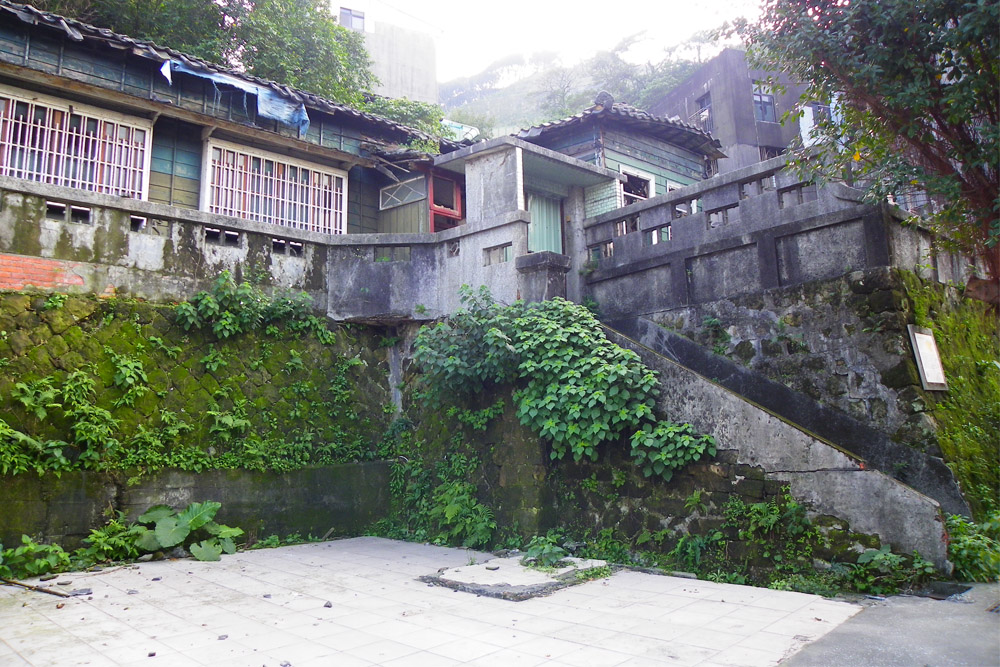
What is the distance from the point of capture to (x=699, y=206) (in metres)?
9.95

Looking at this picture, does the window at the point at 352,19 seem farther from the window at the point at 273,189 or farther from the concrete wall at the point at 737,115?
the window at the point at 273,189

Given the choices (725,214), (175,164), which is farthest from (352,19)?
(725,214)

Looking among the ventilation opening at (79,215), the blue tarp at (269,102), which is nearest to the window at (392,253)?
Result: the blue tarp at (269,102)

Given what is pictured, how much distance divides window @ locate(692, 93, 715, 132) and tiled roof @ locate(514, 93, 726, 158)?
438 inches

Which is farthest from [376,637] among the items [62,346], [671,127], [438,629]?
[671,127]

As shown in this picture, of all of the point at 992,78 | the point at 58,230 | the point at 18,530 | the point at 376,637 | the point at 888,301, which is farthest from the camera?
the point at 58,230

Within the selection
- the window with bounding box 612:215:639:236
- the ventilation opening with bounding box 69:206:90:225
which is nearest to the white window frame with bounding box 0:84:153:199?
the ventilation opening with bounding box 69:206:90:225

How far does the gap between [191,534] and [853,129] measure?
9507 mm

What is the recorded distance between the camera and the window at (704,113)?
27.4 metres

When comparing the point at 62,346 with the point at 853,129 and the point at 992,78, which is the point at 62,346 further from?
Result: the point at 992,78

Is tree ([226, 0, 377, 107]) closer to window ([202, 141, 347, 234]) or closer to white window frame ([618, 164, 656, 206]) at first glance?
window ([202, 141, 347, 234])

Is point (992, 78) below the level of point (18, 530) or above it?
above

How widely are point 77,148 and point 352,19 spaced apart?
90.0ft

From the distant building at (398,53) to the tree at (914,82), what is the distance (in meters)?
29.5
